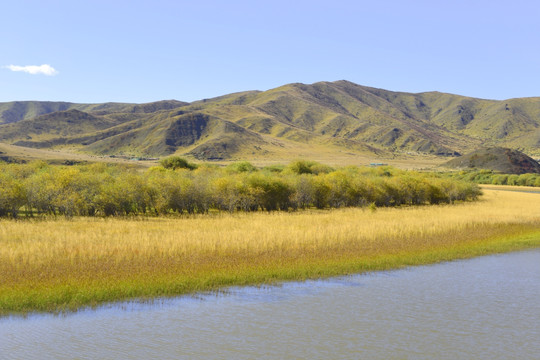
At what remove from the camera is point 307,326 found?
1434cm

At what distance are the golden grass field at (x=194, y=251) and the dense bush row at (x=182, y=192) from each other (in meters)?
3.27

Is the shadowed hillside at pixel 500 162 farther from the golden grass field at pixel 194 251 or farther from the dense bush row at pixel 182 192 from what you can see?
the golden grass field at pixel 194 251

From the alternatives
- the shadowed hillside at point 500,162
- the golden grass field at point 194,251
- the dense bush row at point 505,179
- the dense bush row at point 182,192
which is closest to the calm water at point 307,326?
the golden grass field at point 194,251

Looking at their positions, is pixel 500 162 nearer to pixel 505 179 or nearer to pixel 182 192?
pixel 505 179

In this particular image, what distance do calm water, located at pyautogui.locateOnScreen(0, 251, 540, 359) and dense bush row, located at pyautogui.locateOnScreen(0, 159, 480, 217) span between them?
71.0 ft

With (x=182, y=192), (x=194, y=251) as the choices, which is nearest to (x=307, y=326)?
(x=194, y=251)

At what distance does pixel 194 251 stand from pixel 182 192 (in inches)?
746

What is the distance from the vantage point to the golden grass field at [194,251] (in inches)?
665

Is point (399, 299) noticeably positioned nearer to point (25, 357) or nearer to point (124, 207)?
point (25, 357)

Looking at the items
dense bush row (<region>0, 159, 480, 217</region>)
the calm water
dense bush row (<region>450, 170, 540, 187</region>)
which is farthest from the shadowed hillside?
Answer: the calm water

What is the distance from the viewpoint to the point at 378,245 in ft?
87.1

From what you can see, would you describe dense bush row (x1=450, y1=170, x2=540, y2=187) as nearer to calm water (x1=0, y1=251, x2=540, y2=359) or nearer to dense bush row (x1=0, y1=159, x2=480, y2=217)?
dense bush row (x1=0, y1=159, x2=480, y2=217)

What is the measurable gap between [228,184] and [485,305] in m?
29.3

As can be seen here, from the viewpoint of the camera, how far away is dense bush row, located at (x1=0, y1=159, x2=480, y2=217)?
1368 inches
